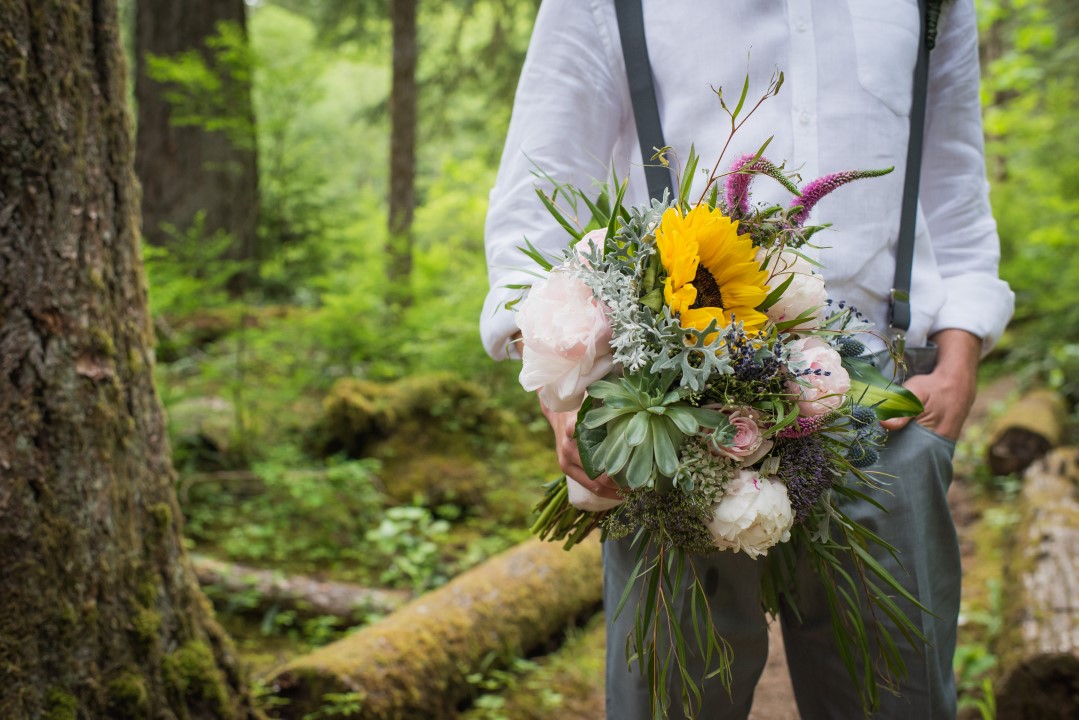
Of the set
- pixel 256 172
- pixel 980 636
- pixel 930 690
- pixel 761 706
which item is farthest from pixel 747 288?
pixel 256 172

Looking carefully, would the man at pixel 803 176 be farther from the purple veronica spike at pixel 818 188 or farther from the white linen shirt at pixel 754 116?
the purple veronica spike at pixel 818 188

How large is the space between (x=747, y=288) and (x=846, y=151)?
21.2 inches

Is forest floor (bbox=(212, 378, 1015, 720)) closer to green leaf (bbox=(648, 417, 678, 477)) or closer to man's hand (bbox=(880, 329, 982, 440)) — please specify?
man's hand (bbox=(880, 329, 982, 440))

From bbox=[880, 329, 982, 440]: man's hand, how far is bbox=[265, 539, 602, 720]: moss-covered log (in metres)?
1.94

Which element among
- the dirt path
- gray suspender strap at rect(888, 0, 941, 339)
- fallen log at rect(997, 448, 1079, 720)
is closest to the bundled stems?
gray suspender strap at rect(888, 0, 941, 339)

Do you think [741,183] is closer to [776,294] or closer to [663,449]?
[776,294]

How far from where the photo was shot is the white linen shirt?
152cm

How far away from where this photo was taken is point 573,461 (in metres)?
1.34

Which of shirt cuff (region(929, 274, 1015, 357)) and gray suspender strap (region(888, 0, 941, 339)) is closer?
gray suspender strap (region(888, 0, 941, 339))

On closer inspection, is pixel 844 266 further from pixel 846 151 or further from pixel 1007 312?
pixel 1007 312

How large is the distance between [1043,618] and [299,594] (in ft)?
9.99

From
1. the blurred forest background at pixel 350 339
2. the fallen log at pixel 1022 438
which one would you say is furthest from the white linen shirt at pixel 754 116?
the fallen log at pixel 1022 438

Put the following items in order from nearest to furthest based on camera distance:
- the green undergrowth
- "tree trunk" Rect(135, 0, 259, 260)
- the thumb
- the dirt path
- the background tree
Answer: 1. the thumb
2. the green undergrowth
3. the dirt path
4. "tree trunk" Rect(135, 0, 259, 260)
5. the background tree

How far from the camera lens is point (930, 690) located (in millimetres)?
1508
